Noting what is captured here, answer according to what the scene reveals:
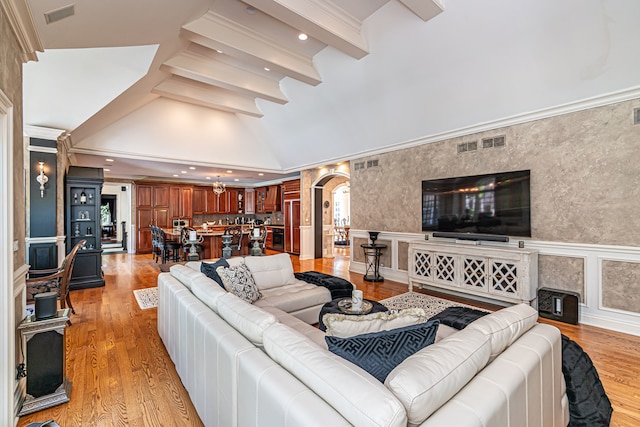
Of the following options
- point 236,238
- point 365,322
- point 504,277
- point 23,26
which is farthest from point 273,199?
point 365,322

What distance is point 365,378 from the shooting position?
100 centimetres

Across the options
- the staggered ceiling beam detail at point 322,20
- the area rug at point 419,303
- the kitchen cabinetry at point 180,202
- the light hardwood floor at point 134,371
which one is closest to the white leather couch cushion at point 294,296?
the light hardwood floor at point 134,371

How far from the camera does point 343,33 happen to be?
3.66 m

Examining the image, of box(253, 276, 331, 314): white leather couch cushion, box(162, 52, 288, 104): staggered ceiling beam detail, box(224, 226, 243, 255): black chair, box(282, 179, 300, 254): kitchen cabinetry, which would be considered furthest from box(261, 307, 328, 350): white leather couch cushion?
Result: box(282, 179, 300, 254): kitchen cabinetry

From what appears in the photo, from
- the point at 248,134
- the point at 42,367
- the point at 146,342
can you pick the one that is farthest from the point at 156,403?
the point at 248,134

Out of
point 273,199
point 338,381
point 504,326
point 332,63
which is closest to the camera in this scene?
point 338,381

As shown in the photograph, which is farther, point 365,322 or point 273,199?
point 273,199

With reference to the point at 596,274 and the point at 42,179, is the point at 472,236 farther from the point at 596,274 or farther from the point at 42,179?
the point at 42,179

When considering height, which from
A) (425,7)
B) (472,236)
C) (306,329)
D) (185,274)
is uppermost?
(425,7)

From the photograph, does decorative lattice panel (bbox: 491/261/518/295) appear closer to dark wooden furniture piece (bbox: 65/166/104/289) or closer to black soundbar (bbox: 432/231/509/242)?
black soundbar (bbox: 432/231/509/242)

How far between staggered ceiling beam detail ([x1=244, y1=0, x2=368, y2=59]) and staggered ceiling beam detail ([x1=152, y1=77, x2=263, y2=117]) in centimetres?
323

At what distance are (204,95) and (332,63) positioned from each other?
295 cm

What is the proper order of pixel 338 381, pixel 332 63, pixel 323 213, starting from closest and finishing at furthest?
pixel 338 381
pixel 332 63
pixel 323 213

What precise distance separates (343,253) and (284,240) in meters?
2.09
